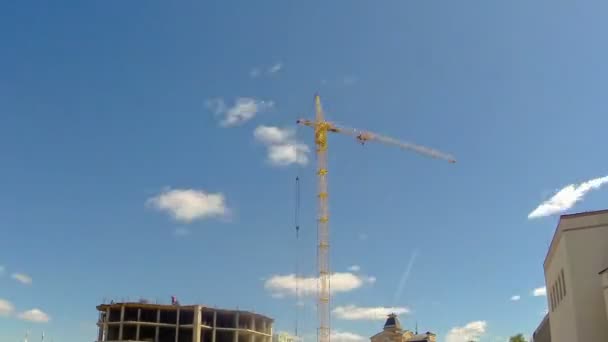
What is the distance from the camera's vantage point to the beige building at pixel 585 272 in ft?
163

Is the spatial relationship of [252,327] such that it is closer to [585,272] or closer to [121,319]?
[121,319]

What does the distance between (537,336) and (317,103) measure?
7293cm

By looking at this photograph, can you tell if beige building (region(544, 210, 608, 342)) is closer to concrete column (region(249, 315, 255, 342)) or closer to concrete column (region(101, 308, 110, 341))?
concrete column (region(249, 315, 255, 342))

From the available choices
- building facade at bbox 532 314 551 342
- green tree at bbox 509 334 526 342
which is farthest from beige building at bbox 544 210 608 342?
green tree at bbox 509 334 526 342

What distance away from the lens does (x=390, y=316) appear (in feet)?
495

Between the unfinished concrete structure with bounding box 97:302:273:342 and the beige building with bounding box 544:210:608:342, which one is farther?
the unfinished concrete structure with bounding box 97:302:273:342

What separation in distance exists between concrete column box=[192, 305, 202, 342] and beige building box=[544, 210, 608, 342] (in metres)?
96.1

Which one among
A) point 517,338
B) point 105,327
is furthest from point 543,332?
point 105,327

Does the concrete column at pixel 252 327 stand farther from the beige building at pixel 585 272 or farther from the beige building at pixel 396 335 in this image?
the beige building at pixel 585 272

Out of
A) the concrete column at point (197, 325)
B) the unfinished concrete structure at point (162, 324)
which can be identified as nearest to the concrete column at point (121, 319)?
the unfinished concrete structure at point (162, 324)

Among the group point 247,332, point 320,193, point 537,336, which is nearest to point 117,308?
point 247,332

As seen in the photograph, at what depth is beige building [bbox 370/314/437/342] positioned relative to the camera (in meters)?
143

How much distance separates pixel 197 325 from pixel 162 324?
7484 mm

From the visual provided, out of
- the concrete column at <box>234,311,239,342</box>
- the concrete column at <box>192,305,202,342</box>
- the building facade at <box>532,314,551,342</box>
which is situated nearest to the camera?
the building facade at <box>532,314,551,342</box>
